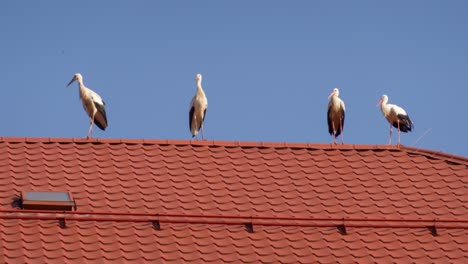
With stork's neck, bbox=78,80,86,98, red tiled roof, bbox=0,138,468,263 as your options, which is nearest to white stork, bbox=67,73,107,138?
stork's neck, bbox=78,80,86,98

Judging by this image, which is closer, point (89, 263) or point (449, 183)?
point (89, 263)

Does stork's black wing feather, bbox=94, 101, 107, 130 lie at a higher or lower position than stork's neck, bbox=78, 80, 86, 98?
lower

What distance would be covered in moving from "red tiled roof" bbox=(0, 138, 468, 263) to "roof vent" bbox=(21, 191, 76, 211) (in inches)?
8.2

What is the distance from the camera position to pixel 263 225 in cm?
1938

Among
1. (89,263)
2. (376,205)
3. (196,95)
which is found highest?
(196,95)

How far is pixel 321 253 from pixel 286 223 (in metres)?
0.72

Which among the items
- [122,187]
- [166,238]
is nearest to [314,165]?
[122,187]

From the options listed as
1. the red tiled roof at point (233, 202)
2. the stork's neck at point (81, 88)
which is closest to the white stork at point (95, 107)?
the stork's neck at point (81, 88)

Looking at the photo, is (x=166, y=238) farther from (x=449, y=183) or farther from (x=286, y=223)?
(x=449, y=183)

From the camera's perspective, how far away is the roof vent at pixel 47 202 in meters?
20.4

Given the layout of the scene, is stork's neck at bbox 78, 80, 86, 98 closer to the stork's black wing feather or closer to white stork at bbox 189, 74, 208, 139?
the stork's black wing feather

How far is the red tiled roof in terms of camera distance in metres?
18.7

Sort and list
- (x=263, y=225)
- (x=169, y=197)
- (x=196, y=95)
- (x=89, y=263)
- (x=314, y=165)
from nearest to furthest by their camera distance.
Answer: (x=89, y=263)
(x=263, y=225)
(x=169, y=197)
(x=314, y=165)
(x=196, y=95)

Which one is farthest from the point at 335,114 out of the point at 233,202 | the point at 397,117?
the point at 233,202
